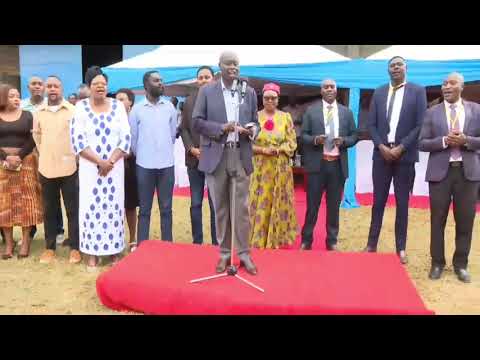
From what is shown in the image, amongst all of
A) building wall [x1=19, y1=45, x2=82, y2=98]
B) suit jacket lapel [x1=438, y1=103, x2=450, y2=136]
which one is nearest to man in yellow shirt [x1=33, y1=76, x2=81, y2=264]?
suit jacket lapel [x1=438, y1=103, x2=450, y2=136]

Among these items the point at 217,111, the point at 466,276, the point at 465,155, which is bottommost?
the point at 466,276

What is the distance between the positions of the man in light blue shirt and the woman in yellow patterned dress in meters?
0.90

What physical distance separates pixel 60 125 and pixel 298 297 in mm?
2988

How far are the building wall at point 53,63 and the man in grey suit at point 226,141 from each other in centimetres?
1073

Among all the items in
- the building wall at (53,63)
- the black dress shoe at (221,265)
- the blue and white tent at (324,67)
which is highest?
the building wall at (53,63)

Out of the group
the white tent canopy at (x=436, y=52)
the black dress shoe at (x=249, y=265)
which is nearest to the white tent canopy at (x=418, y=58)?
the white tent canopy at (x=436, y=52)

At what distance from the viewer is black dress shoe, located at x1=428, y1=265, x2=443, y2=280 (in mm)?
4500

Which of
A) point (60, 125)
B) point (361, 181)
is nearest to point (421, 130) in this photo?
point (60, 125)

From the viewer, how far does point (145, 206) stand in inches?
194

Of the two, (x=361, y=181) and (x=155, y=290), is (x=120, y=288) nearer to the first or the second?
(x=155, y=290)

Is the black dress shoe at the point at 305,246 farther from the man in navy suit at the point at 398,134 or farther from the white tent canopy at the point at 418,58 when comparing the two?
the white tent canopy at the point at 418,58

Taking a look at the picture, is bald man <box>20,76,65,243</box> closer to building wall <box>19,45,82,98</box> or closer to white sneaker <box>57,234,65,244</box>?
white sneaker <box>57,234,65,244</box>

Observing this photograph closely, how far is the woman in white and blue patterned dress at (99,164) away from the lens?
14.7 ft

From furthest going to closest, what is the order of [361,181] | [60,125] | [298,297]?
[361,181], [60,125], [298,297]
